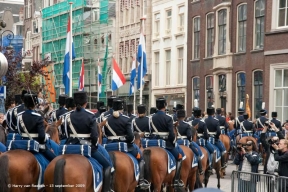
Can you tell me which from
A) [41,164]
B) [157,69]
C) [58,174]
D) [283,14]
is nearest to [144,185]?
[41,164]

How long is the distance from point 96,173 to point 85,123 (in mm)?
819

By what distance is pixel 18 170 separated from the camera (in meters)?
12.3

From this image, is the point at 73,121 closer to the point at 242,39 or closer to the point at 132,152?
the point at 132,152

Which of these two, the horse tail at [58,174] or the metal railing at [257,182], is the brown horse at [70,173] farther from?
the metal railing at [257,182]

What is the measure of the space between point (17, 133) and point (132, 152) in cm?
263

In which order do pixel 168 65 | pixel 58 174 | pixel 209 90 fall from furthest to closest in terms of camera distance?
pixel 168 65 < pixel 209 90 < pixel 58 174

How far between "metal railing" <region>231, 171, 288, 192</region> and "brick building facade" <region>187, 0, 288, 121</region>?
25.3 m

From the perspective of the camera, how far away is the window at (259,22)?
40.9 metres

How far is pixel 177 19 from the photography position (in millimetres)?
52594

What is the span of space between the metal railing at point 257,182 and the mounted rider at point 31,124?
325 centimetres

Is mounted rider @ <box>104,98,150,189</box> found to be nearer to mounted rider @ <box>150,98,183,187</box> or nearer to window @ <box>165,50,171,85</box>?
mounted rider @ <box>150,98,183,187</box>

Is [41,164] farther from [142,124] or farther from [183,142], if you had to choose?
[183,142]

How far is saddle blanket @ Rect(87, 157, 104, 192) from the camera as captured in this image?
12930mm

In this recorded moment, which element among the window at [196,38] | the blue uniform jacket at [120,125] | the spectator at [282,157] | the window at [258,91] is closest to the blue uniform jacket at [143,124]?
the blue uniform jacket at [120,125]
